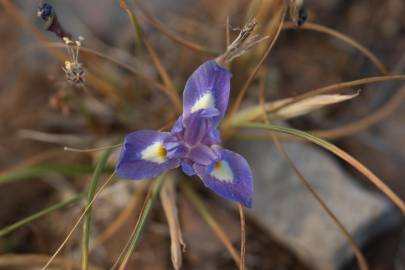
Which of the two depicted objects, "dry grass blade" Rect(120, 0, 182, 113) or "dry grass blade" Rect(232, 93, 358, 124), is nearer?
"dry grass blade" Rect(232, 93, 358, 124)

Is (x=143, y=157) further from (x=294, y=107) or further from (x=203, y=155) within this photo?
(x=294, y=107)

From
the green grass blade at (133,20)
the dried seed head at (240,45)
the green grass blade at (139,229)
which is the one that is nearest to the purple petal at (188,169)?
the green grass blade at (139,229)

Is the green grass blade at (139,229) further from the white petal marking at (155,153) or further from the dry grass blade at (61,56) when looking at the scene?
the dry grass blade at (61,56)

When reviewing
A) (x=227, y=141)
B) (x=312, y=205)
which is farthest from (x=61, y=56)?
(x=312, y=205)

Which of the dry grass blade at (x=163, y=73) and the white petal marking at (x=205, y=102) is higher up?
the dry grass blade at (x=163, y=73)

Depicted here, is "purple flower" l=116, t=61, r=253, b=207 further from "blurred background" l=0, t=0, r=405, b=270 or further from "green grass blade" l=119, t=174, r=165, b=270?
"blurred background" l=0, t=0, r=405, b=270

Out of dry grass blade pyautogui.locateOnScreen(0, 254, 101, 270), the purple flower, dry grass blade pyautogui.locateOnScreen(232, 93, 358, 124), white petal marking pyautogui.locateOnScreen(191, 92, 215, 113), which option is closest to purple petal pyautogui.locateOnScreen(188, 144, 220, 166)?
the purple flower
